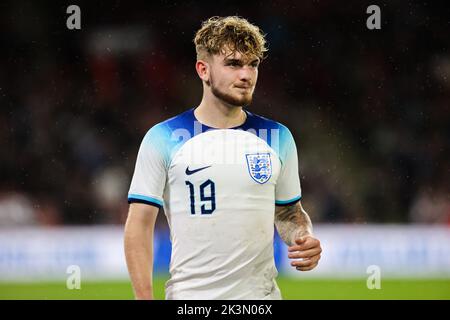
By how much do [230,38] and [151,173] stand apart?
76 cm

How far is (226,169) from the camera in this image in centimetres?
399

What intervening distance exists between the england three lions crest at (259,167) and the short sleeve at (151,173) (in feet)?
1.36

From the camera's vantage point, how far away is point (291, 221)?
4.27m

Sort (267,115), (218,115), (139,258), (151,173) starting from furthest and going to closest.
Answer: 1. (267,115)
2. (218,115)
3. (151,173)
4. (139,258)

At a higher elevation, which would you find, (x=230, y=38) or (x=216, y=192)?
(x=230, y=38)

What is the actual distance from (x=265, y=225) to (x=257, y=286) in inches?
11.5

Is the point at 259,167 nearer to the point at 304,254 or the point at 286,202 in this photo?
the point at 286,202

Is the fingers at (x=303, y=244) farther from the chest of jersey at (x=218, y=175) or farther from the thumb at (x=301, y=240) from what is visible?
the chest of jersey at (x=218, y=175)

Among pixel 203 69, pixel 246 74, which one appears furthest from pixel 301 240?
pixel 203 69

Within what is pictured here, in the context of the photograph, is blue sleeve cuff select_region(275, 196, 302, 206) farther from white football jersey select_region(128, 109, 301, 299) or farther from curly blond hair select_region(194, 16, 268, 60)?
curly blond hair select_region(194, 16, 268, 60)

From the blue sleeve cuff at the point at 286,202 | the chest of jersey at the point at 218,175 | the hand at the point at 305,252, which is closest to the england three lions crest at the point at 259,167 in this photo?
the chest of jersey at the point at 218,175

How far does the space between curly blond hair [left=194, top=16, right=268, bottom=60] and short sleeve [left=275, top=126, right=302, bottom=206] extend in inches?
18.1

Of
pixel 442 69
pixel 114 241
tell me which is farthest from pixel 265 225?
pixel 442 69

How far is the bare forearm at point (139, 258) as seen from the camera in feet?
12.6
